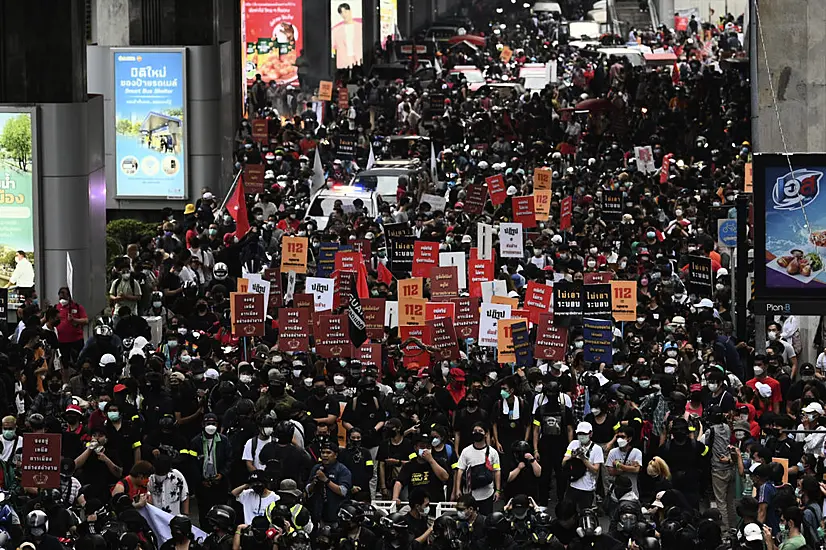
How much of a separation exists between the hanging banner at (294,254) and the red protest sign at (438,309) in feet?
12.0

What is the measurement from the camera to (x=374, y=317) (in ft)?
74.5

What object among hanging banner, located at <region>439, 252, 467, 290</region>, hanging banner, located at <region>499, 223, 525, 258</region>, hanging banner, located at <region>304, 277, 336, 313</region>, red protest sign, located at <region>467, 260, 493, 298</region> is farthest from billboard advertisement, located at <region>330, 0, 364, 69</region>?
hanging banner, located at <region>304, 277, 336, 313</region>

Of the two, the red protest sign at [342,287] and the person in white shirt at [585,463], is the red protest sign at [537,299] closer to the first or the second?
the red protest sign at [342,287]

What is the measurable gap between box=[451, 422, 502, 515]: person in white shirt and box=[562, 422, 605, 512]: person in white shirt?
25.4 inches

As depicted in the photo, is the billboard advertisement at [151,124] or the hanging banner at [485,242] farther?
the billboard advertisement at [151,124]

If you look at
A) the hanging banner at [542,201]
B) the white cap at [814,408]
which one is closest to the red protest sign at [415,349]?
the white cap at [814,408]

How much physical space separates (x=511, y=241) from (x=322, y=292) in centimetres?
425

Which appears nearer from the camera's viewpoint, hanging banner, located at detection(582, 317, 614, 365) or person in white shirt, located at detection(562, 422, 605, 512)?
person in white shirt, located at detection(562, 422, 605, 512)

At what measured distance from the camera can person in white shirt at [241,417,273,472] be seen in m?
18.6

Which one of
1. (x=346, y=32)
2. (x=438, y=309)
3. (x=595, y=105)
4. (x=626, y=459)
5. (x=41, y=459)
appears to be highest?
(x=346, y=32)

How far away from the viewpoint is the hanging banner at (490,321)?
22219 mm

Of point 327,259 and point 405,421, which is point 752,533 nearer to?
point 405,421

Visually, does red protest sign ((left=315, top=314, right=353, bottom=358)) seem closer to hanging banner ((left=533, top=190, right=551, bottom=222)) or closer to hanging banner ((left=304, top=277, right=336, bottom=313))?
hanging banner ((left=304, top=277, right=336, bottom=313))

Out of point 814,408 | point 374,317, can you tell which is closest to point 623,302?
point 374,317
